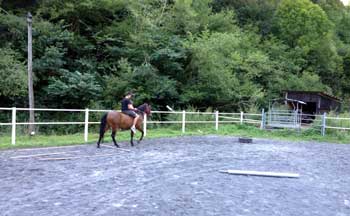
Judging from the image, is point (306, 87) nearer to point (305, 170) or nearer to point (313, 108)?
point (313, 108)

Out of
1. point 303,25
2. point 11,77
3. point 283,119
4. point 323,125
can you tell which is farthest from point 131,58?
point 303,25

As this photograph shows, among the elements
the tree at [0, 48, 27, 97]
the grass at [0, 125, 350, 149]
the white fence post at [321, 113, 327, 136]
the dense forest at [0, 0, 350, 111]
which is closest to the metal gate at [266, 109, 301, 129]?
the grass at [0, 125, 350, 149]

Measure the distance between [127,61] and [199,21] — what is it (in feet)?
24.7

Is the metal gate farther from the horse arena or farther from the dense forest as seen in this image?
the horse arena

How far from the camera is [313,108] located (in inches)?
934

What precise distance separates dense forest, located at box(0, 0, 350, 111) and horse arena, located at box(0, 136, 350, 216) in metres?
11.4

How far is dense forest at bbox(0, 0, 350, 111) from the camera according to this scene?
20188 millimetres

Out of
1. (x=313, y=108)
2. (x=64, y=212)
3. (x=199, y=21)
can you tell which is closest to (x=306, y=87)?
(x=313, y=108)

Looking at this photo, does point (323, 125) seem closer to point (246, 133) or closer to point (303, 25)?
point (246, 133)

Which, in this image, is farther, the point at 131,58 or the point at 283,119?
the point at 131,58

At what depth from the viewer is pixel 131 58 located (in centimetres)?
2295

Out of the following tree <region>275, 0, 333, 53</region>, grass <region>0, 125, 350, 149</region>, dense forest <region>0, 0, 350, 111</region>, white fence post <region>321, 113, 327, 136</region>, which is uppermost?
tree <region>275, 0, 333, 53</region>

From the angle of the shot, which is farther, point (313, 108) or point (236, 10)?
point (236, 10)

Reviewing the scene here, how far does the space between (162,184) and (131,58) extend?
700 inches
